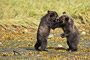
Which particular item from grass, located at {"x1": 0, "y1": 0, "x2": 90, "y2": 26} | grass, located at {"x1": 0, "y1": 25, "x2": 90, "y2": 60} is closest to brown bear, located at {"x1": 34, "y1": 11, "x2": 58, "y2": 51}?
grass, located at {"x1": 0, "y1": 25, "x2": 90, "y2": 60}

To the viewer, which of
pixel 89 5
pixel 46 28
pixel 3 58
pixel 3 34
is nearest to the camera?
pixel 3 58

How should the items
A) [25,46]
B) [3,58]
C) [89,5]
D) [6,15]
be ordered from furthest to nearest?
1. [89,5]
2. [6,15]
3. [25,46]
4. [3,58]

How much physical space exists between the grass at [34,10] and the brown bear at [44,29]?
16.9ft

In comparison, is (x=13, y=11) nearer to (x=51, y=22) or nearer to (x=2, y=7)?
(x=2, y=7)

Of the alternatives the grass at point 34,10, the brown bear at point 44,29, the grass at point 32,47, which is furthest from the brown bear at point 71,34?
the grass at point 34,10

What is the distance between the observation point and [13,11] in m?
15.9

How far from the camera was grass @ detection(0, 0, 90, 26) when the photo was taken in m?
15.2

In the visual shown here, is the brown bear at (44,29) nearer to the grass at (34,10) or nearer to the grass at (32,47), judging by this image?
the grass at (32,47)

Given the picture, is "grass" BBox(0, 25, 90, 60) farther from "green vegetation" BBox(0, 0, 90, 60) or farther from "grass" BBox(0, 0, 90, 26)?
"grass" BBox(0, 0, 90, 26)

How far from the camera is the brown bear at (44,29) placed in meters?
9.32

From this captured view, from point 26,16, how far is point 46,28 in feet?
20.7

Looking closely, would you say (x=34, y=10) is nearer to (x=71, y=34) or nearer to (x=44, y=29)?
(x=44, y=29)

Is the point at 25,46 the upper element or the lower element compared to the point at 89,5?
lower

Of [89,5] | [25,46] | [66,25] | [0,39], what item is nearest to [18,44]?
[25,46]
